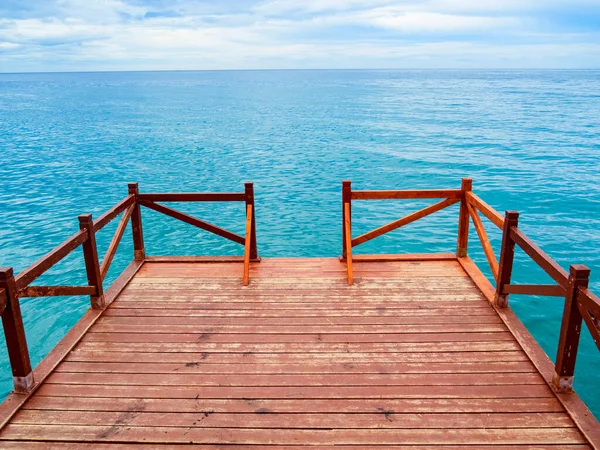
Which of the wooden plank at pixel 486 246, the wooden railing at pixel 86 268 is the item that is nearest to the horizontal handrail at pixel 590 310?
the wooden plank at pixel 486 246

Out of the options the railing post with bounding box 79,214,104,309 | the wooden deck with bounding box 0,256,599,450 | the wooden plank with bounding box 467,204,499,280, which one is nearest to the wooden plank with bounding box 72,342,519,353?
the wooden deck with bounding box 0,256,599,450

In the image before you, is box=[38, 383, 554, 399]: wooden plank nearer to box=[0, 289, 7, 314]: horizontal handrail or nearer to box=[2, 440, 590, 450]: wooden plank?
box=[2, 440, 590, 450]: wooden plank

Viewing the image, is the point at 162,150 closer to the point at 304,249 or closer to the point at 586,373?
the point at 304,249

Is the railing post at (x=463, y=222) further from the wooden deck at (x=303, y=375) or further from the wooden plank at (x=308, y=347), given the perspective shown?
the wooden plank at (x=308, y=347)

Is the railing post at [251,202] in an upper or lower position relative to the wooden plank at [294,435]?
upper

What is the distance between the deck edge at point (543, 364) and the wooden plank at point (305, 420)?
0.12 meters

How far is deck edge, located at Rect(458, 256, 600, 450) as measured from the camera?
4.26 meters

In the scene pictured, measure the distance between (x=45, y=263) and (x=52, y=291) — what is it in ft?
1.86

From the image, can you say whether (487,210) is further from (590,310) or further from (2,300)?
(2,300)

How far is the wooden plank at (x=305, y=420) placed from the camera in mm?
4383

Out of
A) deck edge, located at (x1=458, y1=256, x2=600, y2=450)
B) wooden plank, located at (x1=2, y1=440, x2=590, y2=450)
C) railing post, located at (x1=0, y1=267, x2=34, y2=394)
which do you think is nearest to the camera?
wooden plank, located at (x1=2, y1=440, x2=590, y2=450)

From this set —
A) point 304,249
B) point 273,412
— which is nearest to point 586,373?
point 273,412

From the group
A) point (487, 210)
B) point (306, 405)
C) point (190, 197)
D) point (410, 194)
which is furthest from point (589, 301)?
point (190, 197)

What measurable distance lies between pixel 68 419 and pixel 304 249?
472 inches
